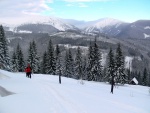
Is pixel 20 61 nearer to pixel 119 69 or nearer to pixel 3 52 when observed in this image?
pixel 3 52

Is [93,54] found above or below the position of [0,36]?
below

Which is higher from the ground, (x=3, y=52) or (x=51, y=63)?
(x=3, y=52)

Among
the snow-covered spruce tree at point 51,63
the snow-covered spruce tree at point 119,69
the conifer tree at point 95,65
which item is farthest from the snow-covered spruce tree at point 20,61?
the snow-covered spruce tree at point 119,69

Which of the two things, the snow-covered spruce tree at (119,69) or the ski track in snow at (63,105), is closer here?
the ski track in snow at (63,105)

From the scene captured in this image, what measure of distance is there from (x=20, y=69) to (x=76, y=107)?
1874 inches

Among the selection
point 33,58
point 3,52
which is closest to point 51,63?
point 33,58

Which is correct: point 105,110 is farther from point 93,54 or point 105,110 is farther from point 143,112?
point 93,54

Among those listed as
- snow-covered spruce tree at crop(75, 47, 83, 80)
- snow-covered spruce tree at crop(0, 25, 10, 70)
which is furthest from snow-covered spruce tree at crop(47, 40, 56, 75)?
snow-covered spruce tree at crop(0, 25, 10, 70)

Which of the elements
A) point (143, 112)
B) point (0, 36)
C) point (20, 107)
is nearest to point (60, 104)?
point (20, 107)

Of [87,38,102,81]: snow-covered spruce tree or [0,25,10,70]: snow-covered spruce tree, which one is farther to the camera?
[87,38,102,81]: snow-covered spruce tree

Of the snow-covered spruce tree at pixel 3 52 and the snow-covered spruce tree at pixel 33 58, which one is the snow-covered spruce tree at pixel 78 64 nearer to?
the snow-covered spruce tree at pixel 33 58

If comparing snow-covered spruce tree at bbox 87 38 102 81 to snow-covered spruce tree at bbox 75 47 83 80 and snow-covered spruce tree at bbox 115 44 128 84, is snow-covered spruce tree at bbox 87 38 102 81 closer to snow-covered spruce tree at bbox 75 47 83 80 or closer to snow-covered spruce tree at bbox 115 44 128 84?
snow-covered spruce tree at bbox 115 44 128 84

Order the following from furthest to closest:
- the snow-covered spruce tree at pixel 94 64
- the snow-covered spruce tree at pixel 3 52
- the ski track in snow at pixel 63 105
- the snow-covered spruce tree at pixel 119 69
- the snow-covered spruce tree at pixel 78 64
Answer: the snow-covered spruce tree at pixel 78 64, the snow-covered spruce tree at pixel 94 64, the snow-covered spruce tree at pixel 119 69, the snow-covered spruce tree at pixel 3 52, the ski track in snow at pixel 63 105

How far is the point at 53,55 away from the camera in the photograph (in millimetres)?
57562
